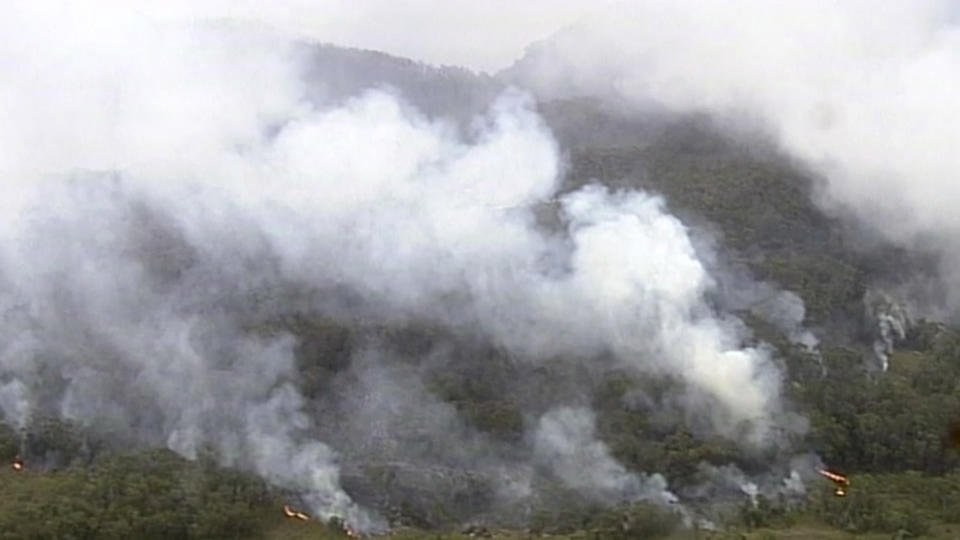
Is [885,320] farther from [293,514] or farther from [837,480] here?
[293,514]

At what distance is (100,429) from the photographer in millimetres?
88188

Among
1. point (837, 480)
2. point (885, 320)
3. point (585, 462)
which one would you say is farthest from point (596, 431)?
point (885, 320)

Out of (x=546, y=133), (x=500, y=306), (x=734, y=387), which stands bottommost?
(x=734, y=387)

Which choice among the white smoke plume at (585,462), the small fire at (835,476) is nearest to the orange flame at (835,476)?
the small fire at (835,476)

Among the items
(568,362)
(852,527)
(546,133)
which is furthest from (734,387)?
(546,133)

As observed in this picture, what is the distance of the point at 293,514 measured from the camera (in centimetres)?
7950

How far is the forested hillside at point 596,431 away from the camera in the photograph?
253 feet

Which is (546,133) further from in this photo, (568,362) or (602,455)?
(602,455)

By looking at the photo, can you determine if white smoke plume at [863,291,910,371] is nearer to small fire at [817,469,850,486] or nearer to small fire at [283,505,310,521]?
small fire at [817,469,850,486]

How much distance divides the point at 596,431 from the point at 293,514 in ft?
67.4

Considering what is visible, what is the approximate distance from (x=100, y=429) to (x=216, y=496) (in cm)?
1413

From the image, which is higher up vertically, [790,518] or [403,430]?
[403,430]

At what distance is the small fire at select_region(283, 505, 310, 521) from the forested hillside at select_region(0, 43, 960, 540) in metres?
0.44

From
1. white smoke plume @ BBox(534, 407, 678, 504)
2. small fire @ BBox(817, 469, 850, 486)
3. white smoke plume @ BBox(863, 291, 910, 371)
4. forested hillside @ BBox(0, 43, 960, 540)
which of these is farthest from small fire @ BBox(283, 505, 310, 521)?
white smoke plume @ BBox(863, 291, 910, 371)
